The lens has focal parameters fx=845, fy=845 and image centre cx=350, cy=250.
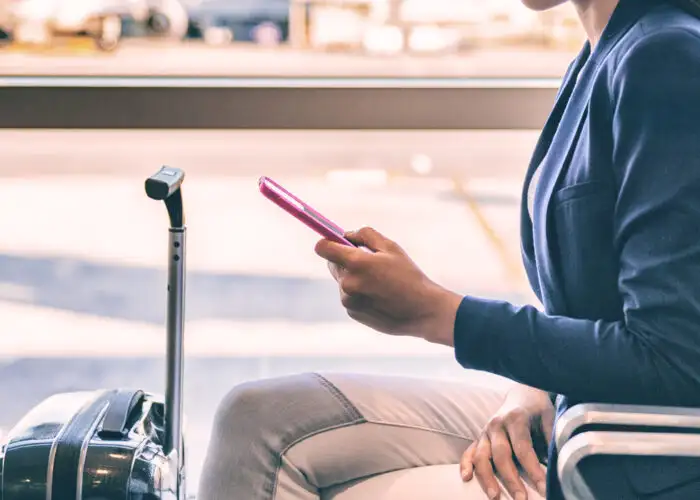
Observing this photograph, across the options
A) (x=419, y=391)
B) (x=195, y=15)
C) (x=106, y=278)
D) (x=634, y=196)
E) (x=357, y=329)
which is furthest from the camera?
(x=106, y=278)

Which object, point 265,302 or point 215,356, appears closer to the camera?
point 215,356

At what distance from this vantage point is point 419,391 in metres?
1.16

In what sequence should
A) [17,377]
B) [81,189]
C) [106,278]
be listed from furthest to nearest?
1. [81,189]
2. [106,278]
3. [17,377]

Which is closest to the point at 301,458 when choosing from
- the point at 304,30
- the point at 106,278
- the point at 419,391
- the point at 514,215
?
the point at 419,391

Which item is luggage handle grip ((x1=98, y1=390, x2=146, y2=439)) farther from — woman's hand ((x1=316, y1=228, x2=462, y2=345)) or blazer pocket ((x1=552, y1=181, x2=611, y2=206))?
blazer pocket ((x1=552, y1=181, x2=611, y2=206))

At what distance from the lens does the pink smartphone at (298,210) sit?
0.93 meters

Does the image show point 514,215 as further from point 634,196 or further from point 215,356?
point 634,196

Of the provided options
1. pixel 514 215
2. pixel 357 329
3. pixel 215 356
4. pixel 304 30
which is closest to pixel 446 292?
pixel 304 30

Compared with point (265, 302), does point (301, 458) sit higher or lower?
higher

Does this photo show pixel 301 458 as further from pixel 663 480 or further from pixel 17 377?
pixel 17 377

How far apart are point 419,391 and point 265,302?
6.64ft

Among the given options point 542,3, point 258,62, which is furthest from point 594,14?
point 258,62

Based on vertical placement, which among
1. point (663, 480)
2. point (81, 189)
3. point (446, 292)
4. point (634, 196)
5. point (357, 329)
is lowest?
point (357, 329)

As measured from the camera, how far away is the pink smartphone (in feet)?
3.05
